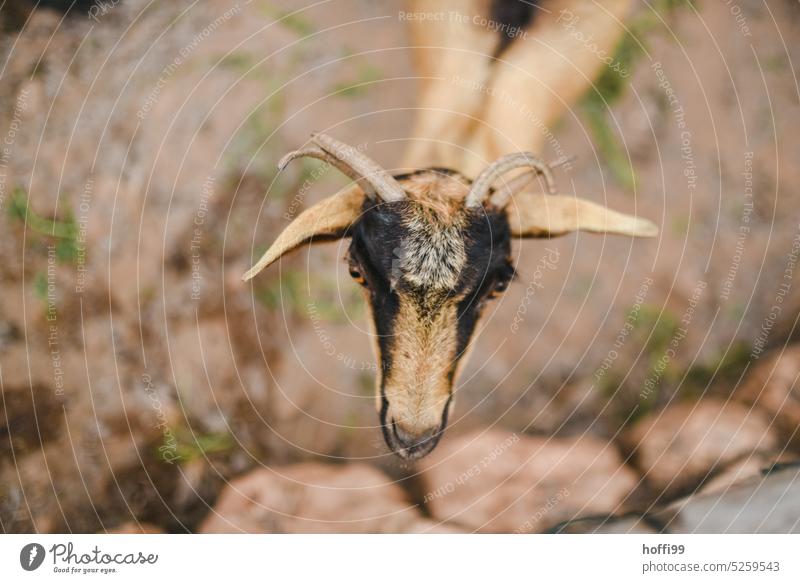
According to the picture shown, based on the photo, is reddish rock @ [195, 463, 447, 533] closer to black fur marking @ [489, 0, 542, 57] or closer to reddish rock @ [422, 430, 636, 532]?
reddish rock @ [422, 430, 636, 532]

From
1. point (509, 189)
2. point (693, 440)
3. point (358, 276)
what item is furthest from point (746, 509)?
point (358, 276)

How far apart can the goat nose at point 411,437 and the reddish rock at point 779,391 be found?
1.06 metres

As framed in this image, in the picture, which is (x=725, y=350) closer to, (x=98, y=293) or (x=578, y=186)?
(x=578, y=186)

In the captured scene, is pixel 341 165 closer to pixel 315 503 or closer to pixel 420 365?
pixel 420 365

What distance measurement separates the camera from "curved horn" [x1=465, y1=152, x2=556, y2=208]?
124cm

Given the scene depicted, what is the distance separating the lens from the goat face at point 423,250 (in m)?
1.20

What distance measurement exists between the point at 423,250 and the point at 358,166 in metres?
0.23

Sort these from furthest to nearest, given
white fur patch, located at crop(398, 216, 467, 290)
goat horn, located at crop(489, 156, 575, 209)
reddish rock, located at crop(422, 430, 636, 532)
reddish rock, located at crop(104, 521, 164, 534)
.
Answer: reddish rock, located at crop(422, 430, 636, 532)
reddish rock, located at crop(104, 521, 164, 534)
goat horn, located at crop(489, 156, 575, 209)
white fur patch, located at crop(398, 216, 467, 290)

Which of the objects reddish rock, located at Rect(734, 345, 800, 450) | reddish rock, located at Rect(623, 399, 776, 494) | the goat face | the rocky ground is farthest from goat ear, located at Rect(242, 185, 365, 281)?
reddish rock, located at Rect(734, 345, 800, 450)

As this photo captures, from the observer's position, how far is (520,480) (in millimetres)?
1709

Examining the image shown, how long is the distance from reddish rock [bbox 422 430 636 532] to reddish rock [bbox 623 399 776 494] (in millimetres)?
86

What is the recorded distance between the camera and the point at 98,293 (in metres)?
1.61

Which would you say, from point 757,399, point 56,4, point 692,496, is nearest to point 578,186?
point 757,399

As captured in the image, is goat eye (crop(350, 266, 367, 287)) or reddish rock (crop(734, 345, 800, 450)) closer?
goat eye (crop(350, 266, 367, 287))
